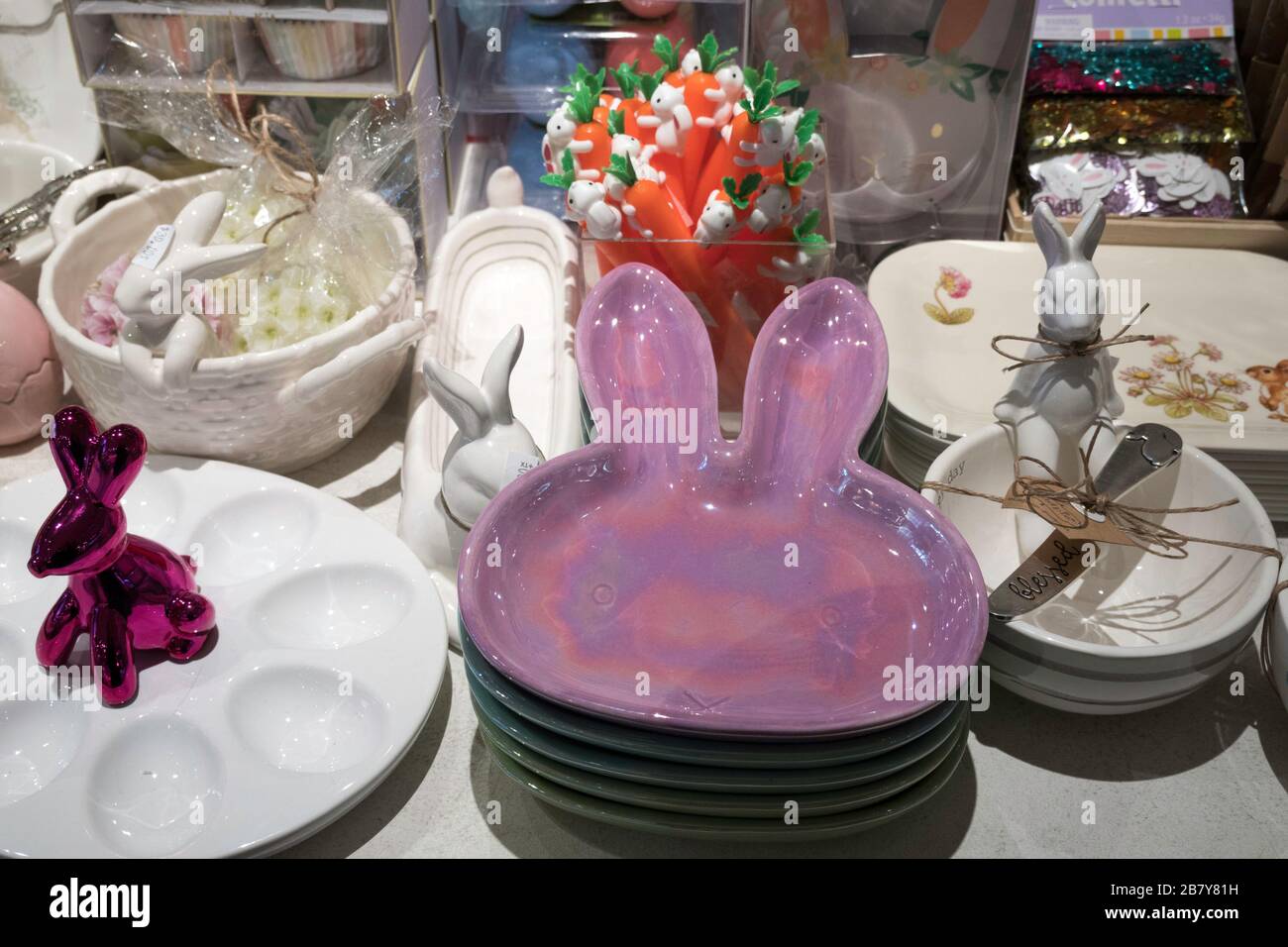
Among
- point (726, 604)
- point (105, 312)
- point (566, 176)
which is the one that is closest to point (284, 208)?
point (105, 312)

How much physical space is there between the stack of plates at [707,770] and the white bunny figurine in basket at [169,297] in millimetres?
404

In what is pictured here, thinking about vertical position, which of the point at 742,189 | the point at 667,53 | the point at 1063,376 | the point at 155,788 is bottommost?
the point at 155,788

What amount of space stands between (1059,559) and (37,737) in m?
0.76

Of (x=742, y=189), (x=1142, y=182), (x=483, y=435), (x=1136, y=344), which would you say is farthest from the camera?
(x=1142, y=182)

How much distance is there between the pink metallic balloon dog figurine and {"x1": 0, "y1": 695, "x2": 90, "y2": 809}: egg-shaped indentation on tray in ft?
0.10

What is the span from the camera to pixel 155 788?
0.87m

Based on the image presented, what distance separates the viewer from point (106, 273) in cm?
111

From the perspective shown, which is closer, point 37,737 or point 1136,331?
point 37,737

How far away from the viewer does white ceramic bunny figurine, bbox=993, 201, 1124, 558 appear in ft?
2.92

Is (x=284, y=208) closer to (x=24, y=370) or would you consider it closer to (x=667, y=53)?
(x=24, y=370)

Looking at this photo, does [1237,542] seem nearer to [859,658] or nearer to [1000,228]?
[859,658]

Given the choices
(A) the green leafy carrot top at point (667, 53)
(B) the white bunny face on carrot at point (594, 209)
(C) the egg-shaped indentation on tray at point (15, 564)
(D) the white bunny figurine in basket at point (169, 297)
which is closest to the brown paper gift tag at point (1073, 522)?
(B) the white bunny face on carrot at point (594, 209)
